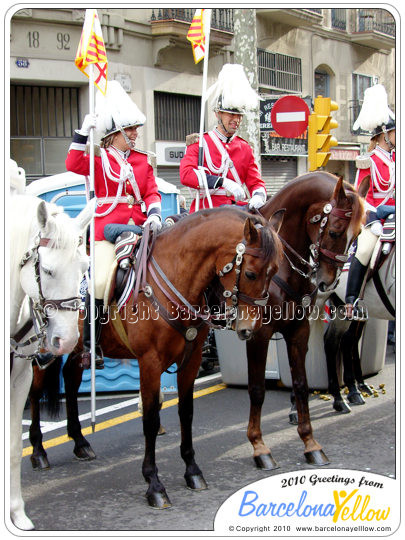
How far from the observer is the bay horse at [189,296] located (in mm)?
4496

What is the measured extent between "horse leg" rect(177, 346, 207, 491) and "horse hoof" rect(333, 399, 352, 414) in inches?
89.5

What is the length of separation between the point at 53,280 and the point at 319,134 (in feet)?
18.6

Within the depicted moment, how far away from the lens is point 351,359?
730cm

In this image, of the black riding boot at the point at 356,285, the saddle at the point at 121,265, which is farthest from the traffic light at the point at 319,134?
the saddle at the point at 121,265

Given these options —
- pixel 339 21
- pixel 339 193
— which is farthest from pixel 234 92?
pixel 339 21

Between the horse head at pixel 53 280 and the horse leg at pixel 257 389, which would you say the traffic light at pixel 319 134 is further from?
the horse head at pixel 53 280

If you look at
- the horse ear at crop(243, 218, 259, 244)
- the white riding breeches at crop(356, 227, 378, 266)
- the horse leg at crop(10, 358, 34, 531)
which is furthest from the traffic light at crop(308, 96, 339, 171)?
the horse leg at crop(10, 358, 34, 531)

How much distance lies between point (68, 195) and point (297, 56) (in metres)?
12.0

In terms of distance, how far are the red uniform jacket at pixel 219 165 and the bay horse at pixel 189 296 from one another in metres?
0.99

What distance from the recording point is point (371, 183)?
6.78 m

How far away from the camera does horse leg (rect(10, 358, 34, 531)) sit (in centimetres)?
418

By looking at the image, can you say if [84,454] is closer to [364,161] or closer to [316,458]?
[316,458]

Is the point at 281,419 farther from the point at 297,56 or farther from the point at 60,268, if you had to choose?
the point at 297,56
